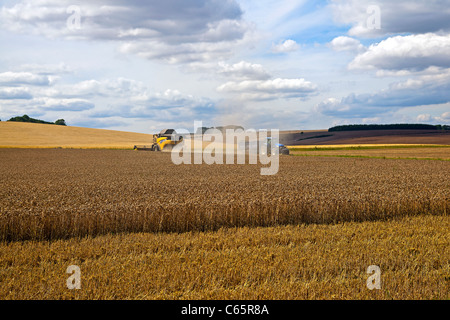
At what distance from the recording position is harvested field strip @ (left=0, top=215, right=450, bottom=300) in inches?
253

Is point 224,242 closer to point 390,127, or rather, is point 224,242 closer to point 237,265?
point 237,265

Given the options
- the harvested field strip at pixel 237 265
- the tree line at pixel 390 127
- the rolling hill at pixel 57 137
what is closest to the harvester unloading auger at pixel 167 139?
the rolling hill at pixel 57 137

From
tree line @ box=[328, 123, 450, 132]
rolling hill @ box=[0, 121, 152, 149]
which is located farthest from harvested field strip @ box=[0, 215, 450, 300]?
tree line @ box=[328, 123, 450, 132]

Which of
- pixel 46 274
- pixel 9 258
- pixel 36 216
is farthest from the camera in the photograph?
pixel 36 216

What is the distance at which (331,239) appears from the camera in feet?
31.8

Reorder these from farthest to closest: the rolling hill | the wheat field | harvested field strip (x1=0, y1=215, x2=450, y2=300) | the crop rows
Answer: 1. the rolling hill
2. the crop rows
3. the wheat field
4. harvested field strip (x1=0, y1=215, x2=450, y2=300)

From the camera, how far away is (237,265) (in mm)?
7531

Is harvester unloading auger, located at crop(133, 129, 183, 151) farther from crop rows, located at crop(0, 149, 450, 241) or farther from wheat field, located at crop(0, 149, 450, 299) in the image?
wheat field, located at crop(0, 149, 450, 299)

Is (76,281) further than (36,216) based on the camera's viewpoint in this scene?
No

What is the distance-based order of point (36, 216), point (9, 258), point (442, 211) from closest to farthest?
point (9, 258), point (36, 216), point (442, 211)
